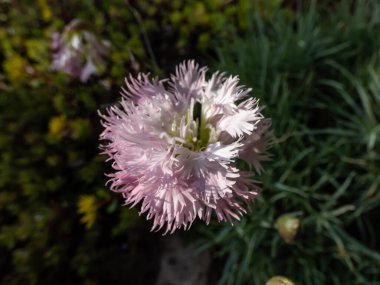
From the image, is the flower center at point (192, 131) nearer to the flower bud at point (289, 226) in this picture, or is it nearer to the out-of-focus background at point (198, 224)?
the flower bud at point (289, 226)

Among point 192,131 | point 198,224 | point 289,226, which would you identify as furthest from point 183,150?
point 198,224

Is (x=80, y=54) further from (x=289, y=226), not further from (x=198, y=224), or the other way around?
(x=289, y=226)

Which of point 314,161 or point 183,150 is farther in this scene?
point 314,161

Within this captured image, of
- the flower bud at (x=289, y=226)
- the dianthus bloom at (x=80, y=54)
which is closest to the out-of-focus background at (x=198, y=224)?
the dianthus bloom at (x=80, y=54)

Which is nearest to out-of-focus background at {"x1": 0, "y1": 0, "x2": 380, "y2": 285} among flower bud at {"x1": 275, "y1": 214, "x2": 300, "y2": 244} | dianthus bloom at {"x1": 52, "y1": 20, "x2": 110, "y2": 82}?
dianthus bloom at {"x1": 52, "y1": 20, "x2": 110, "y2": 82}

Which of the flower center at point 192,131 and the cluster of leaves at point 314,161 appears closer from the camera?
the flower center at point 192,131

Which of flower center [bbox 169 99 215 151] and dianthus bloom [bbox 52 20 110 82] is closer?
flower center [bbox 169 99 215 151]

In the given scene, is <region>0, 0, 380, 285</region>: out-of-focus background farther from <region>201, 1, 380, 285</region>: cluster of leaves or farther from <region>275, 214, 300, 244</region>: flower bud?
<region>275, 214, 300, 244</region>: flower bud
